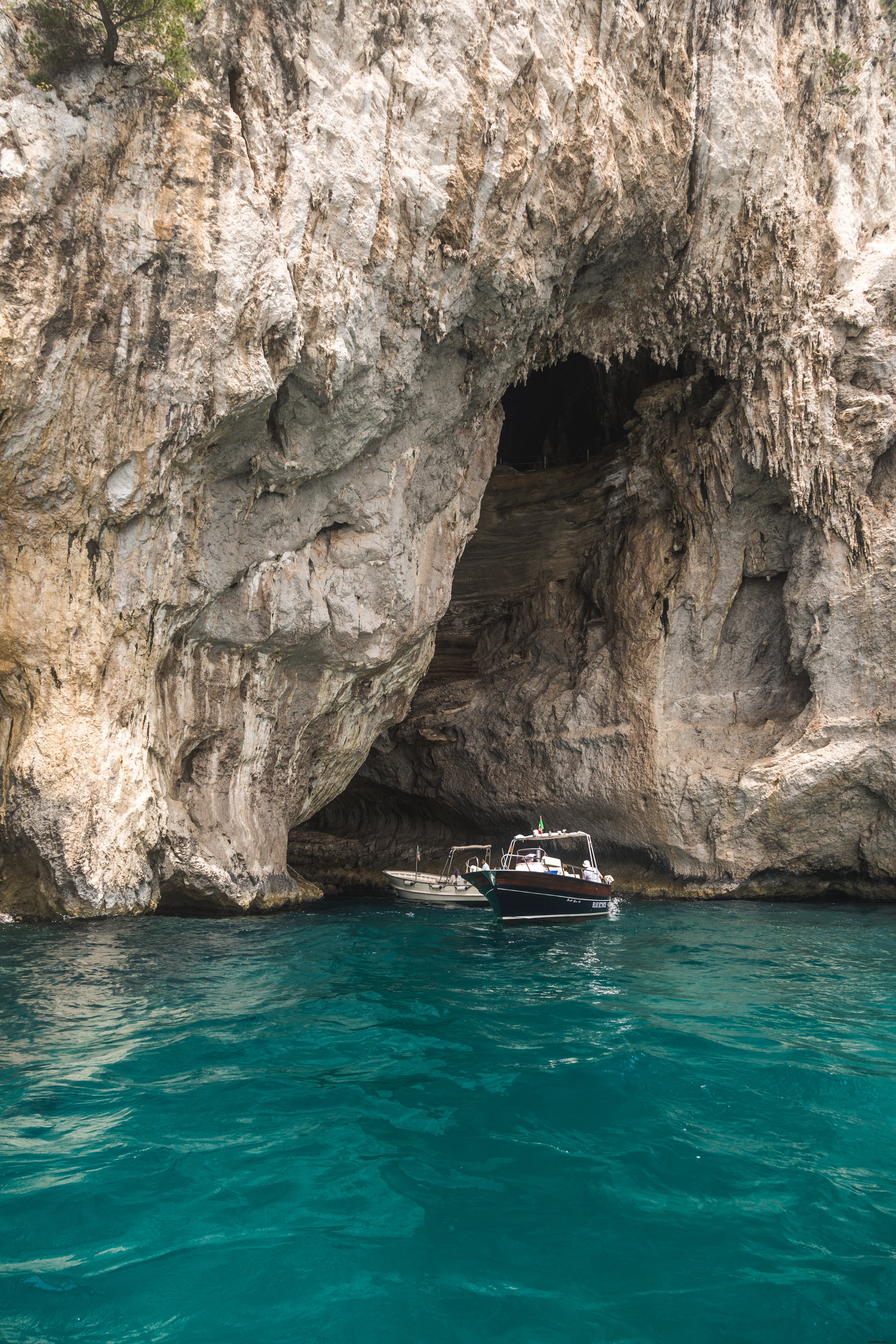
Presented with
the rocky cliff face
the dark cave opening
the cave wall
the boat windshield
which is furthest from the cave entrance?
the boat windshield

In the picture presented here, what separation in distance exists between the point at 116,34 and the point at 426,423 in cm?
769

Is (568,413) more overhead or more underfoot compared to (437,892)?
more overhead

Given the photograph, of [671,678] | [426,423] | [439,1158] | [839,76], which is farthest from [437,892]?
[839,76]

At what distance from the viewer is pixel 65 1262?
428 centimetres

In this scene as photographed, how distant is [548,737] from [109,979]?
1488 centimetres

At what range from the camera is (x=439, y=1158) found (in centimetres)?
558

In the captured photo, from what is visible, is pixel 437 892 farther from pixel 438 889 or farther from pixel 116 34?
pixel 116 34

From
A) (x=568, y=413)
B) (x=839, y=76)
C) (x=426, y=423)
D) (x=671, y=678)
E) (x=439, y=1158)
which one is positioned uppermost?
(x=839, y=76)

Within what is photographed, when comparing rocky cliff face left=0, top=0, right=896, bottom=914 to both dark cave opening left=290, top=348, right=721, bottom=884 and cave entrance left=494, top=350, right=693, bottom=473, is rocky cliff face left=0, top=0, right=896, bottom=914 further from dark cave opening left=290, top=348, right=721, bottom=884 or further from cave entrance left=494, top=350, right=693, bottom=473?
cave entrance left=494, top=350, right=693, bottom=473

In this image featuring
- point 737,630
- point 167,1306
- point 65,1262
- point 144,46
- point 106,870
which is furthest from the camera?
point 737,630

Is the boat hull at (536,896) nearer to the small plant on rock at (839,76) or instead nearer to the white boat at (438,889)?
the white boat at (438,889)

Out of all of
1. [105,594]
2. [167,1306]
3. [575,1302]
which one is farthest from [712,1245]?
[105,594]

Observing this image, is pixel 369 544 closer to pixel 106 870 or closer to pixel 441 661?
pixel 106 870

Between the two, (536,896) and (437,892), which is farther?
(437,892)
